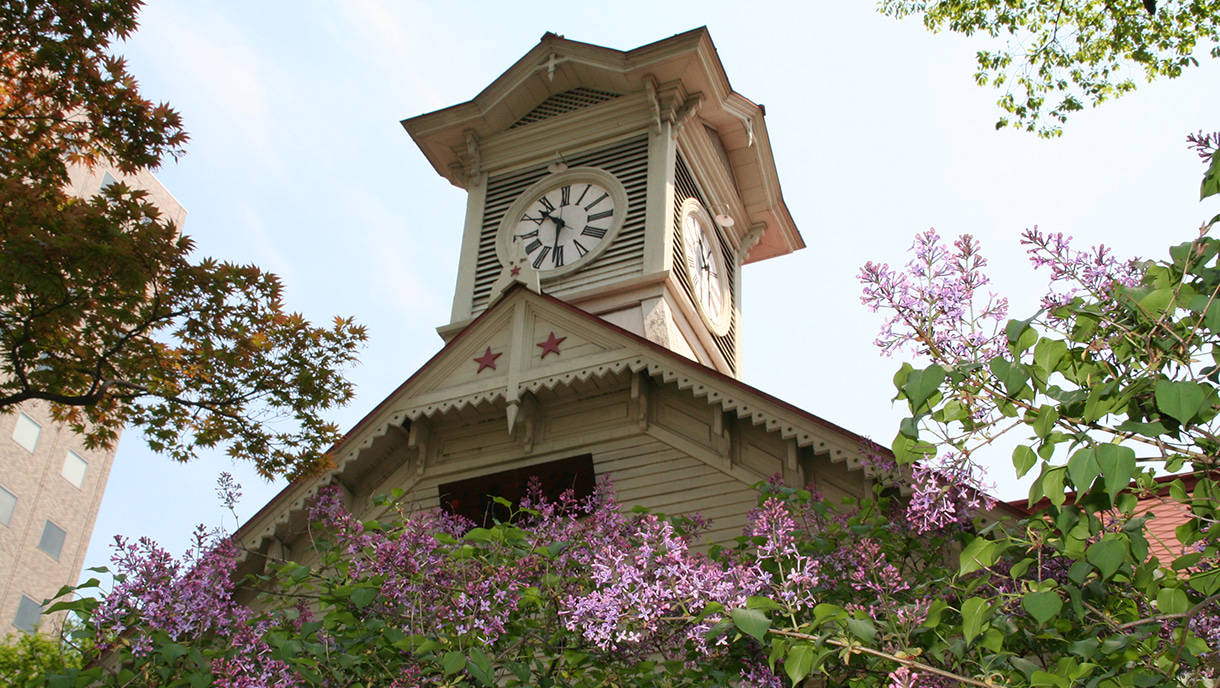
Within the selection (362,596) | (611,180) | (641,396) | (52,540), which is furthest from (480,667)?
(52,540)

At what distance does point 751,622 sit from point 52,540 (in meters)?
53.4

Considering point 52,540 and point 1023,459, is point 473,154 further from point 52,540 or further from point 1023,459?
point 52,540

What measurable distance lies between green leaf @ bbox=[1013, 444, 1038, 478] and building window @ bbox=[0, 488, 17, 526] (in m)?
51.7

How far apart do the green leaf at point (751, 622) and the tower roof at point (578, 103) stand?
12896 millimetres

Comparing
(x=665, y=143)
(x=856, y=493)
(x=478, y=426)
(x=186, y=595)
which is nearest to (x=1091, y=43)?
(x=665, y=143)

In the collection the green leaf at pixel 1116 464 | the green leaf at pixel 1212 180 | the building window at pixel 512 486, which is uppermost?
the building window at pixel 512 486

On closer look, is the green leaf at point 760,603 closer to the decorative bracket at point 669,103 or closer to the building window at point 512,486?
the building window at point 512,486

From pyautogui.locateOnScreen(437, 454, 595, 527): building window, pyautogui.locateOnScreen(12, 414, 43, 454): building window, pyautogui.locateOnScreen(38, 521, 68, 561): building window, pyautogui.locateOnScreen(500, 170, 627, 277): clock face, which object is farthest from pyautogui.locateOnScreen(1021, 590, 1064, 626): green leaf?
pyautogui.locateOnScreen(38, 521, 68, 561): building window

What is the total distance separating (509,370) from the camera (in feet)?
40.1

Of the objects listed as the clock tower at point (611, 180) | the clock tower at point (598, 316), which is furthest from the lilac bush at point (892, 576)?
the clock tower at point (611, 180)

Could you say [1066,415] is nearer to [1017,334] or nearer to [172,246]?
[1017,334]

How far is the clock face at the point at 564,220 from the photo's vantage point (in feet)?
53.2

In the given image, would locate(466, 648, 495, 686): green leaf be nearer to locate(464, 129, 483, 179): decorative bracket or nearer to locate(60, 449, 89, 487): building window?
locate(464, 129, 483, 179): decorative bracket

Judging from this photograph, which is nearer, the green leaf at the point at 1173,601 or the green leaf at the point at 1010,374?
the green leaf at the point at 1010,374
